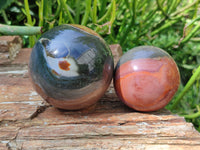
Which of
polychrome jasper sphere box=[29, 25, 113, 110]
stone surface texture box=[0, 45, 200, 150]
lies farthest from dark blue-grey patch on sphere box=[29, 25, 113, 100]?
stone surface texture box=[0, 45, 200, 150]

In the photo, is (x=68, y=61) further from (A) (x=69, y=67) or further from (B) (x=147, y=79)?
(B) (x=147, y=79)

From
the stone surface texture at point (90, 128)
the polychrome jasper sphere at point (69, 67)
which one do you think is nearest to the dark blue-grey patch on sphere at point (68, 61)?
the polychrome jasper sphere at point (69, 67)

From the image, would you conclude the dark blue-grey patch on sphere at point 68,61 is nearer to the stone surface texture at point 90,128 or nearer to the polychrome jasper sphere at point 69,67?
the polychrome jasper sphere at point 69,67

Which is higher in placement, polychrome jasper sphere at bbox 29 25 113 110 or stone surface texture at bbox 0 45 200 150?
polychrome jasper sphere at bbox 29 25 113 110

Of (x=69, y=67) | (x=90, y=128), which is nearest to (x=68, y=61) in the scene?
(x=69, y=67)

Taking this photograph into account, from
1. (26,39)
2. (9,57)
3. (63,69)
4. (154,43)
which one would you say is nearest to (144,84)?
(63,69)

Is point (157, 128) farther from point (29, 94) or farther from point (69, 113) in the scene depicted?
point (29, 94)

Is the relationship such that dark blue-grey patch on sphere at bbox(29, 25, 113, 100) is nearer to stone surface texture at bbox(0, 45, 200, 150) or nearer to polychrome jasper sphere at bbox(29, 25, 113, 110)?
polychrome jasper sphere at bbox(29, 25, 113, 110)
